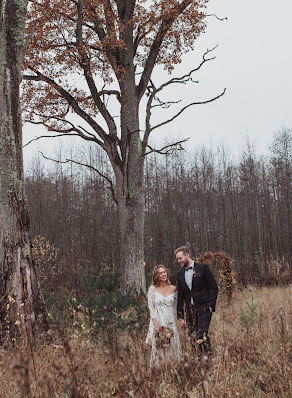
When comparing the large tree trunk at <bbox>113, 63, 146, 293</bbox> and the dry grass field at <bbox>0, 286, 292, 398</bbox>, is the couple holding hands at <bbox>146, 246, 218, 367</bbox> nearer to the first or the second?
the dry grass field at <bbox>0, 286, 292, 398</bbox>

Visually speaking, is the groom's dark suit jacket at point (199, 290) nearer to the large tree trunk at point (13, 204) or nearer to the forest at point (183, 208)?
the large tree trunk at point (13, 204)

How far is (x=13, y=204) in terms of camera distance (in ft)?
18.3

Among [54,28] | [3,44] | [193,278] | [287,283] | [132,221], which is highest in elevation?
[54,28]

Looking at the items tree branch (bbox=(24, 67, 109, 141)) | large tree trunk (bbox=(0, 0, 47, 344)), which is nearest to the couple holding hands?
large tree trunk (bbox=(0, 0, 47, 344))

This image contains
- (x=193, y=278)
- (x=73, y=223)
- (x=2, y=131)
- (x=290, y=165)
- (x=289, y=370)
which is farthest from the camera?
(x=290, y=165)

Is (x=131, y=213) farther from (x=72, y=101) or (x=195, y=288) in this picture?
(x=195, y=288)

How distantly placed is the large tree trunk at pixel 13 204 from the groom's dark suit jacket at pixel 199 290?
1.88m

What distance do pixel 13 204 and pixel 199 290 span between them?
9.07ft

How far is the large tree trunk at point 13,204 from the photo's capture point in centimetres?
541

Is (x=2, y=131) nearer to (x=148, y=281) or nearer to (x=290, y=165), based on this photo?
(x=148, y=281)

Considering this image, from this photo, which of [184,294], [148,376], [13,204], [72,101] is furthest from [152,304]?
[72,101]

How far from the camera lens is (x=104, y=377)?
3.49m

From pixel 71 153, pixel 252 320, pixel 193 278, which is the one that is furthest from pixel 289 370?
pixel 71 153

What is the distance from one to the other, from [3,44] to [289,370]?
17.9 feet
